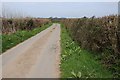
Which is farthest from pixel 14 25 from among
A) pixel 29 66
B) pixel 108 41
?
pixel 108 41

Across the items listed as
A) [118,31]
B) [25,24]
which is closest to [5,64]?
[118,31]

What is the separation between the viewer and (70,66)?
11.9m

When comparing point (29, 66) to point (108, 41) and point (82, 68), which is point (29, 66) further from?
point (108, 41)

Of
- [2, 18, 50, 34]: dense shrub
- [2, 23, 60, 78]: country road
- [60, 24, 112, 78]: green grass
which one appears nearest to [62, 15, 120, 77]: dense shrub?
[60, 24, 112, 78]: green grass

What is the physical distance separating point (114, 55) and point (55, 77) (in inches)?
98.0

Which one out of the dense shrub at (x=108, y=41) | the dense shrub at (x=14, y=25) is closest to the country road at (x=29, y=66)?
the dense shrub at (x=108, y=41)

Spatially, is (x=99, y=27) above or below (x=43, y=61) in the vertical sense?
above

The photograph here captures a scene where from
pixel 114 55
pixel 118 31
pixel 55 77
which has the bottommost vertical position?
pixel 55 77

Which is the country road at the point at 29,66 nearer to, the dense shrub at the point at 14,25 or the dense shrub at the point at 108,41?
the dense shrub at the point at 108,41

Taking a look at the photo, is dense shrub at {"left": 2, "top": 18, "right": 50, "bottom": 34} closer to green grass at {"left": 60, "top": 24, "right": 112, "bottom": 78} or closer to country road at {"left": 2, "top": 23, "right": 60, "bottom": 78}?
country road at {"left": 2, "top": 23, "right": 60, "bottom": 78}

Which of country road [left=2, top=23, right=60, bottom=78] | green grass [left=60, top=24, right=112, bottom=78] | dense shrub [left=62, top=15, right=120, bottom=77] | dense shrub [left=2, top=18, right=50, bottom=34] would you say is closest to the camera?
green grass [left=60, top=24, right=112, bottom=78]

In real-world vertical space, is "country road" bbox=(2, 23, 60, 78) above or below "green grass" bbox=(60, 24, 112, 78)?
below

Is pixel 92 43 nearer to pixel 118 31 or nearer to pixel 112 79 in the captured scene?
pixel 118 31

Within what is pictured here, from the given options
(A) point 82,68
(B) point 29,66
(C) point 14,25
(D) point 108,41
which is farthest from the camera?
(C) point 14,25
